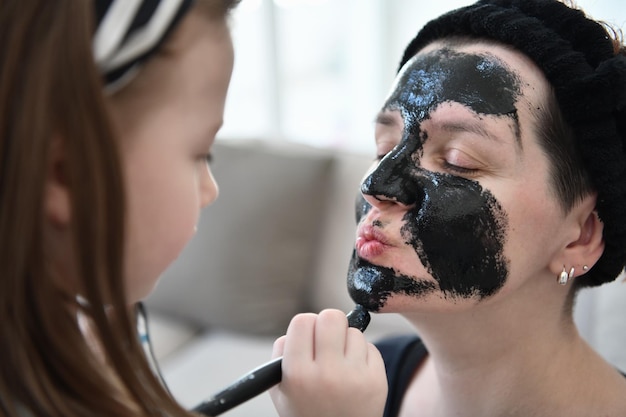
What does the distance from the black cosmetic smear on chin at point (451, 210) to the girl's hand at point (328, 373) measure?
0.11m

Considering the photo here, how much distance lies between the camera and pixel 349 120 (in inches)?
115

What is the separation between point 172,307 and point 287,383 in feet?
4.19

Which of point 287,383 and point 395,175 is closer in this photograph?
point 287,383

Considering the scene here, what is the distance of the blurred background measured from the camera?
2.64 m

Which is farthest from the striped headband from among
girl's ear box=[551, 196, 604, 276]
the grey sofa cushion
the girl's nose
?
the grey sofa cushion

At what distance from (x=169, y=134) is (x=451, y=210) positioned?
393 mm

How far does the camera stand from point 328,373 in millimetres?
680


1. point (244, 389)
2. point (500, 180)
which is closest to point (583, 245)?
point (500, 180)

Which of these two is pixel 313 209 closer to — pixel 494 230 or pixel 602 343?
pixel 602 343

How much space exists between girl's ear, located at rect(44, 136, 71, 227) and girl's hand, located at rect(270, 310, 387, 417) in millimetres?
302

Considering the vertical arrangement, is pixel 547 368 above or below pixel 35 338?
below

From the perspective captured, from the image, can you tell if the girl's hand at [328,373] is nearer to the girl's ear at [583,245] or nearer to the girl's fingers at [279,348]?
the girl's fingers at [279,348]

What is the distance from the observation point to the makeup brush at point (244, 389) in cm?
65

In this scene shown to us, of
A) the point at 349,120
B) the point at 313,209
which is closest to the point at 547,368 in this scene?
the point at 313,209
